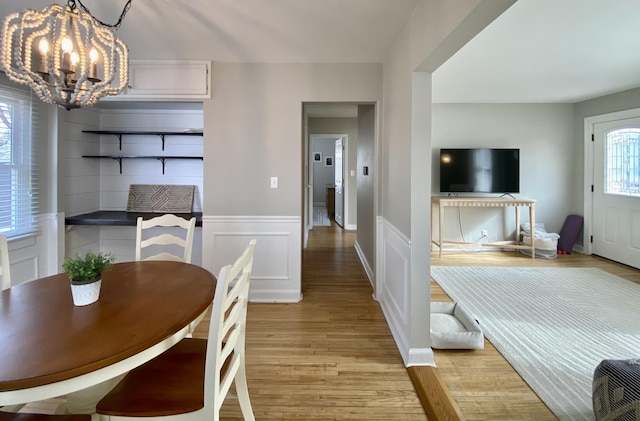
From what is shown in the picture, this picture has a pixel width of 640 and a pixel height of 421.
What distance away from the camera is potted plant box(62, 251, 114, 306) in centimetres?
135

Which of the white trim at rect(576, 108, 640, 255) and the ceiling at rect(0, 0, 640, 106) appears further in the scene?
the white trim at rect(576, 108, 640, 255)

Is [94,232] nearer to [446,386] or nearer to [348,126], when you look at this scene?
[446,386]

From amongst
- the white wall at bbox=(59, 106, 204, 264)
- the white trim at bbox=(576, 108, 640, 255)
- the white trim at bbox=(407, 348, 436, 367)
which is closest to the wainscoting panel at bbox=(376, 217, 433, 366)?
the white trim at bbox=(407, 348, 436, 367)

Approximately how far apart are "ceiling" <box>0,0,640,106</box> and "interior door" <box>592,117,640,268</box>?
43.8 inches

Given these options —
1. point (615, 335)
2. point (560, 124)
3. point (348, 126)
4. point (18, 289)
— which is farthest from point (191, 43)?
point (560, 124)

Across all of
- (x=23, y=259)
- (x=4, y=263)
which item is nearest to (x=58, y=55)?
(x=4, y=263)

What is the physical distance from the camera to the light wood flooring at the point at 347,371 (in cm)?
186

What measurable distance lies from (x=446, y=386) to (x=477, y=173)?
412 centimetres

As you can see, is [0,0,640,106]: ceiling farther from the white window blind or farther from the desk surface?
the desk surface

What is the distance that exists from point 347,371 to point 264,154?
6.85 feet

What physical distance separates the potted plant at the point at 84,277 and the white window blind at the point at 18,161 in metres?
2.05

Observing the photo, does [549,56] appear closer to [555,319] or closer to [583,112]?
[555,319]

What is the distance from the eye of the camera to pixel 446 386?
2.06 m

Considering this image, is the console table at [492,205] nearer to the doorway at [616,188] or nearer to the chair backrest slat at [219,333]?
the doorway at [616,188]
